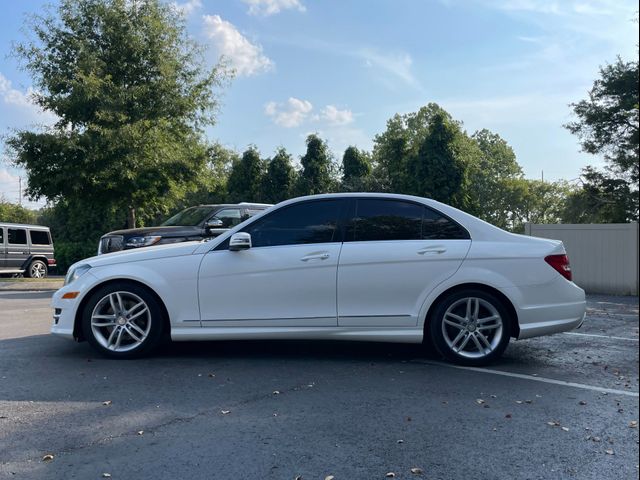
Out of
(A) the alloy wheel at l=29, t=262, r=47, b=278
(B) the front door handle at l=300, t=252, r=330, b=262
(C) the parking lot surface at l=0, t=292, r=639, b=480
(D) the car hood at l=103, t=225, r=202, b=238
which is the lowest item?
(C) the parking lot surface at l=0, t=292, r=639, b=480

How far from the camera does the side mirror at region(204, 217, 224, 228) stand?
438 inches

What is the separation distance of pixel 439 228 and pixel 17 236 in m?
19.8

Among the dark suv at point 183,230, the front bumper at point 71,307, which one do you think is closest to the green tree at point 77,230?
the dark suv at point 183,230

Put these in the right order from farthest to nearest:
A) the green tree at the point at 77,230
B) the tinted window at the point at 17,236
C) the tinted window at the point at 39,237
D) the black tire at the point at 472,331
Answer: the green tree at the point at 77,230, the tinted window at the point at 39,237, the tinted window at the point at 17,236, the black tire at the point at 472,331

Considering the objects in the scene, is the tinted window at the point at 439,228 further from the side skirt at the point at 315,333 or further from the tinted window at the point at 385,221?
the side skirt at the point at 315,333

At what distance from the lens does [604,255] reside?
572 inches

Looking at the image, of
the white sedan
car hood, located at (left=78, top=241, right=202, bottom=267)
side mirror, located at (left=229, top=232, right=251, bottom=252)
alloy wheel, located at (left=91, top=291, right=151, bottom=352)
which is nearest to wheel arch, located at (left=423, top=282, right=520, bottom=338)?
the white sedan

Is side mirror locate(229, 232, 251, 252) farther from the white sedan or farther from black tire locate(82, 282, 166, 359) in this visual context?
black tire locate(82, 282, 166, 359)

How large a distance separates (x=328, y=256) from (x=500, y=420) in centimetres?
226

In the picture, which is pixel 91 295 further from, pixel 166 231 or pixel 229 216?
pixel 229 216

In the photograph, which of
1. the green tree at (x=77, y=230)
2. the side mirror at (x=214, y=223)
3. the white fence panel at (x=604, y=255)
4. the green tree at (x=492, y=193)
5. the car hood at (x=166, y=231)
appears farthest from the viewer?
the green tree at (x=492, y=193)

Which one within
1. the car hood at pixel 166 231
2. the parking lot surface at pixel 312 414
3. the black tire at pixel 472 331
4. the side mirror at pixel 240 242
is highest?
the car hood at pixel 166 231

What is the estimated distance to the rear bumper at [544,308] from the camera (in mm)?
5691

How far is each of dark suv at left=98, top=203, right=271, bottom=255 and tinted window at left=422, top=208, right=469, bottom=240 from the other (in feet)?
19.3
